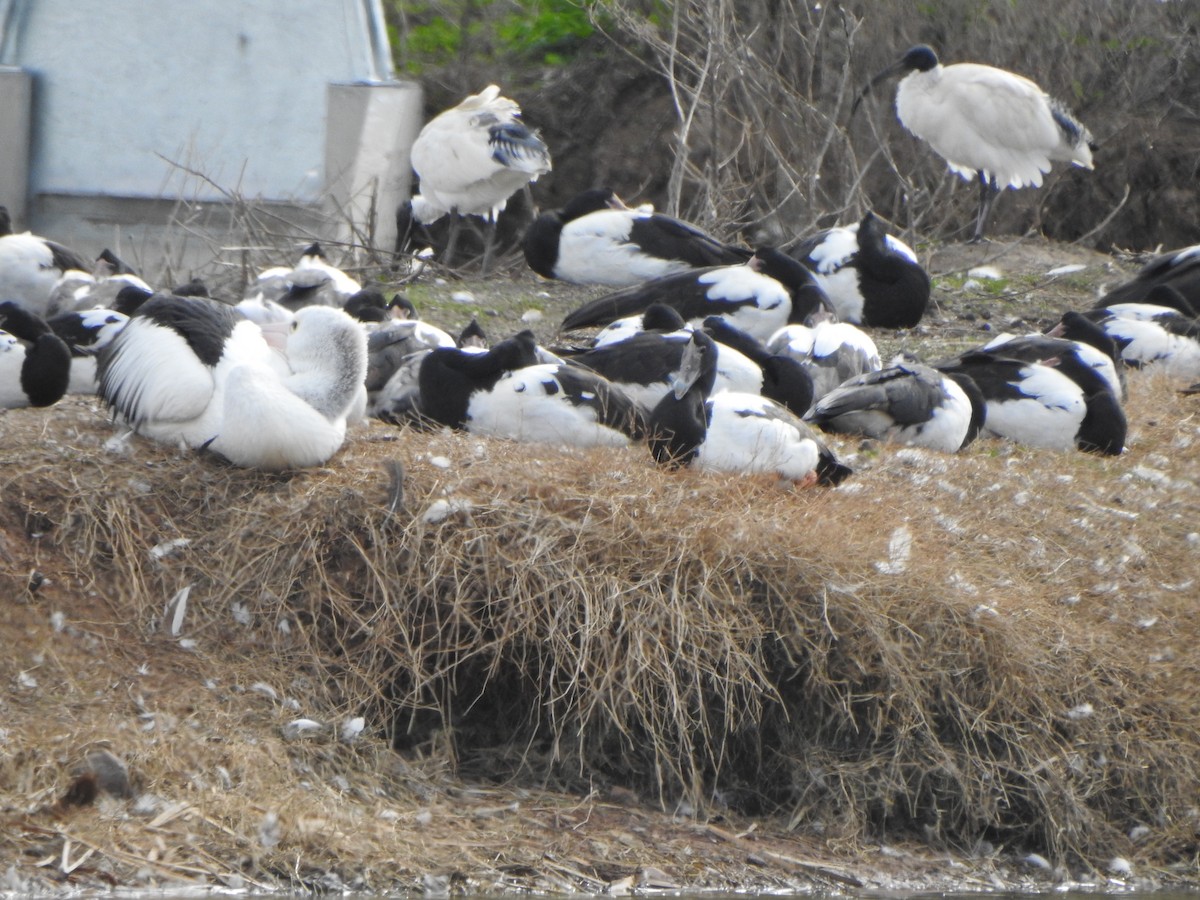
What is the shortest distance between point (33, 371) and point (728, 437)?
9.31ft

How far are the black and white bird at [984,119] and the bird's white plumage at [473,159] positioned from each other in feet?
9.28

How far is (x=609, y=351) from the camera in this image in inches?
324

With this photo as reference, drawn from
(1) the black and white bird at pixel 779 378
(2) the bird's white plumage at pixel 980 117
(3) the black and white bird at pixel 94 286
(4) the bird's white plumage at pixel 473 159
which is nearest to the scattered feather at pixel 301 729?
(1) the black and white bird at pixel 779 378

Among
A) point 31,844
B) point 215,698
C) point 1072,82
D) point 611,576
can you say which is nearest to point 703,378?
point 611,576

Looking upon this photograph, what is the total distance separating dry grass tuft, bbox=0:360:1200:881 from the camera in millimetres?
5941

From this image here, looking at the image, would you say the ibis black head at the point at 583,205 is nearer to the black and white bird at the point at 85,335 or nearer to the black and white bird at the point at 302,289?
the black and white bird at the point at 302,289

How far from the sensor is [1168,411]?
9.74 m

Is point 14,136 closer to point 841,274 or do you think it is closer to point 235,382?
point 841,274

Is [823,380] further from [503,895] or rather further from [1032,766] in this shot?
[503,895]

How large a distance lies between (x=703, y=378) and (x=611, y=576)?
148 centimetres

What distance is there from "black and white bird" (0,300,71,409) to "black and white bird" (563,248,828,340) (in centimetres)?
345

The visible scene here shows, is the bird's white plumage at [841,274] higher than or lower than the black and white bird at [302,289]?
higher

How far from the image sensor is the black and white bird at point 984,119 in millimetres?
12789

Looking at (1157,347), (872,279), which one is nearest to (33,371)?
(872,279)
